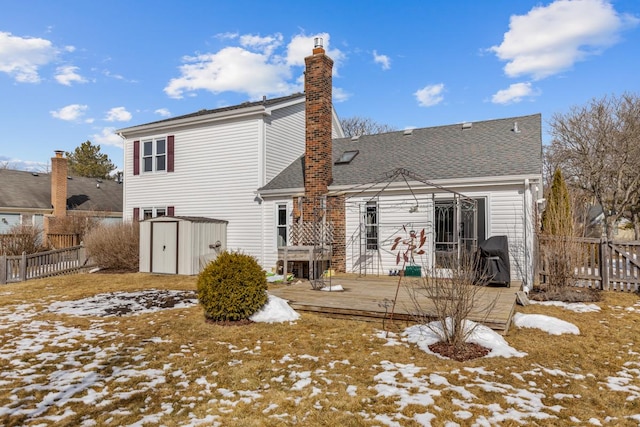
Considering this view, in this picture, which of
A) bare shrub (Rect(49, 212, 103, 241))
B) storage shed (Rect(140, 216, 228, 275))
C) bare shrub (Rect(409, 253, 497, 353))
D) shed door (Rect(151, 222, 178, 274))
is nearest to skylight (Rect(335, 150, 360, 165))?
storage shed (Rect(140, 216, 228, 275))

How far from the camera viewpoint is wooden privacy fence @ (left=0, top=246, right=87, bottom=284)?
13.1m

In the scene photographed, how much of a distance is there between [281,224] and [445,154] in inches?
243

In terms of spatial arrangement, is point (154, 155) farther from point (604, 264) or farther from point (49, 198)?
point (604, 264)

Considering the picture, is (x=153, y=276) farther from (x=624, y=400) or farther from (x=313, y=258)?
(x=624, y=400)

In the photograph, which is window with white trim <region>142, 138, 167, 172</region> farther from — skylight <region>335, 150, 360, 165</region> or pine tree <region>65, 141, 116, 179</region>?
pine tree <region>65, 141, 116, 179</region>

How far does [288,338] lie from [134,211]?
13552 mm

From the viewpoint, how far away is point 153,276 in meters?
13.0

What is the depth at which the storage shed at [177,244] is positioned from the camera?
13.1 metres

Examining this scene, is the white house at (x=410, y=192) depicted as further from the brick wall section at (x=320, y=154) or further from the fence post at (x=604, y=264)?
the fence post at (x=604, y=264)

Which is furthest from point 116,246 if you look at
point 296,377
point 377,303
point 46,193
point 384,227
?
point 46,193

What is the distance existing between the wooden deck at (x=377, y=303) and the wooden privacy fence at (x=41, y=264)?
33.8 feet

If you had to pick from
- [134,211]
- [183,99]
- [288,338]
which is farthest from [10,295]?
[183,99]

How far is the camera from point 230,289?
6727 mm

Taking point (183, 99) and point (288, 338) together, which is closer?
point (288, 338)
